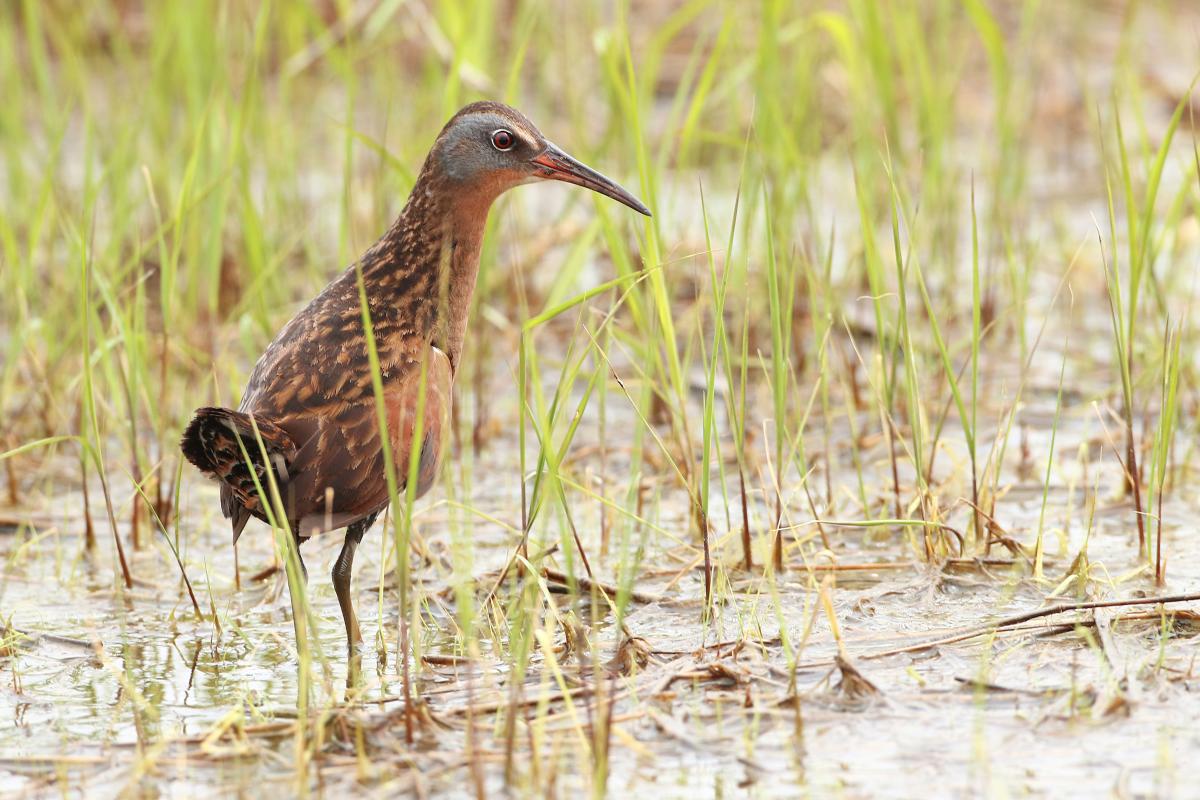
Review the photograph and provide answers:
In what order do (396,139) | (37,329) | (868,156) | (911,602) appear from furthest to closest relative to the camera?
(396,139) → (868,156) → (37,329) → (911,602)

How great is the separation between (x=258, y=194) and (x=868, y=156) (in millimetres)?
2829

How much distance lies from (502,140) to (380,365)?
717mm

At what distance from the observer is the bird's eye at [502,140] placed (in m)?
4.38

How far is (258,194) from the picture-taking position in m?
7.84

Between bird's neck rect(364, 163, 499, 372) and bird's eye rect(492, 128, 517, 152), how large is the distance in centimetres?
12

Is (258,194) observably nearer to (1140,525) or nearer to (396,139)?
(396,139)

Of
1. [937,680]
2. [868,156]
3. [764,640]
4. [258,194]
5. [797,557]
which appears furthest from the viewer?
[258,194]

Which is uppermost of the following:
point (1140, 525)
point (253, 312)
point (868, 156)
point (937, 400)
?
point (868, 156)

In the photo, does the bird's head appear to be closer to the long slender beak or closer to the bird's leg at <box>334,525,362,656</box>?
the long slender beak

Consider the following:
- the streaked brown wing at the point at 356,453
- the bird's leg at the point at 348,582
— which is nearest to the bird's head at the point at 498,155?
the streaked brown wing at the point at 356,453

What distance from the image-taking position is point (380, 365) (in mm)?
4031

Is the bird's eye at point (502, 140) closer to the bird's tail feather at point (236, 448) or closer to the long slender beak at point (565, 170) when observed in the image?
the long slender beak at point (565, 170)

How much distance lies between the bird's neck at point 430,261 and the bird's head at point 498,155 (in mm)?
43

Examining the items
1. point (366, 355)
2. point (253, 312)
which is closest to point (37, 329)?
point (253, 312)
